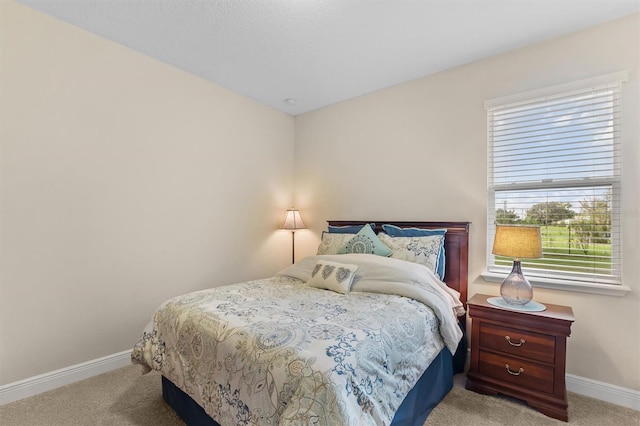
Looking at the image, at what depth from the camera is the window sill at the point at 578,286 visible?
2.00 metres

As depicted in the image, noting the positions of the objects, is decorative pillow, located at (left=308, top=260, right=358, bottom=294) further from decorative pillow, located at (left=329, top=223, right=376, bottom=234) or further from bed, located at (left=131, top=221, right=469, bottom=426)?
decorative pillow, located at (left=329, top=223, right=376, bottom=234)

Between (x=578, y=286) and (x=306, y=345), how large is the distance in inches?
81.8

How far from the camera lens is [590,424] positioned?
178cm

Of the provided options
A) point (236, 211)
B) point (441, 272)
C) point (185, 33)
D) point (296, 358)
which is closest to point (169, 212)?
point (236, 211)

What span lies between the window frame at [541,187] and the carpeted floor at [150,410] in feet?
2.48

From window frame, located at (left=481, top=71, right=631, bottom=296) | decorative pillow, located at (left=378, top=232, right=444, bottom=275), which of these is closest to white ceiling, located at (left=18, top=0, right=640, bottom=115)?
window frame, located at (left=481, top=71, right=631, bottom=296)

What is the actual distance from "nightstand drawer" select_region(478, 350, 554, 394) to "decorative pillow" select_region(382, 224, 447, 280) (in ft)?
2.23

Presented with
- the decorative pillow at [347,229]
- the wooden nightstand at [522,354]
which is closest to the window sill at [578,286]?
Result: the wooden nightstand at [522,354]

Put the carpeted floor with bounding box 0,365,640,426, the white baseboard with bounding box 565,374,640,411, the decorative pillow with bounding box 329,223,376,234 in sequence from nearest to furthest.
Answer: the carpeted floor with bounding box 0,365,640,426 < the white baseboard with bounding box 565,374,640,411 < the decorative pillow with bounding box 329,223,376,234

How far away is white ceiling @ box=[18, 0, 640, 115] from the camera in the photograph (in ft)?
6.45

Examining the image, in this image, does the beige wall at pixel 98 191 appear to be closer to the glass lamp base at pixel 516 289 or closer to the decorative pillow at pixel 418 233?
the decorative pillow at pixel 418 233

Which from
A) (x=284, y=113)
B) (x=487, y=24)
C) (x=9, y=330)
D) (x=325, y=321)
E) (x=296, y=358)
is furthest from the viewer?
(x=284, y=113)

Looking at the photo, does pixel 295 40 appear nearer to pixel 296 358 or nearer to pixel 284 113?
pixel 284 113

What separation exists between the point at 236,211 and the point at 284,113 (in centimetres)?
149
